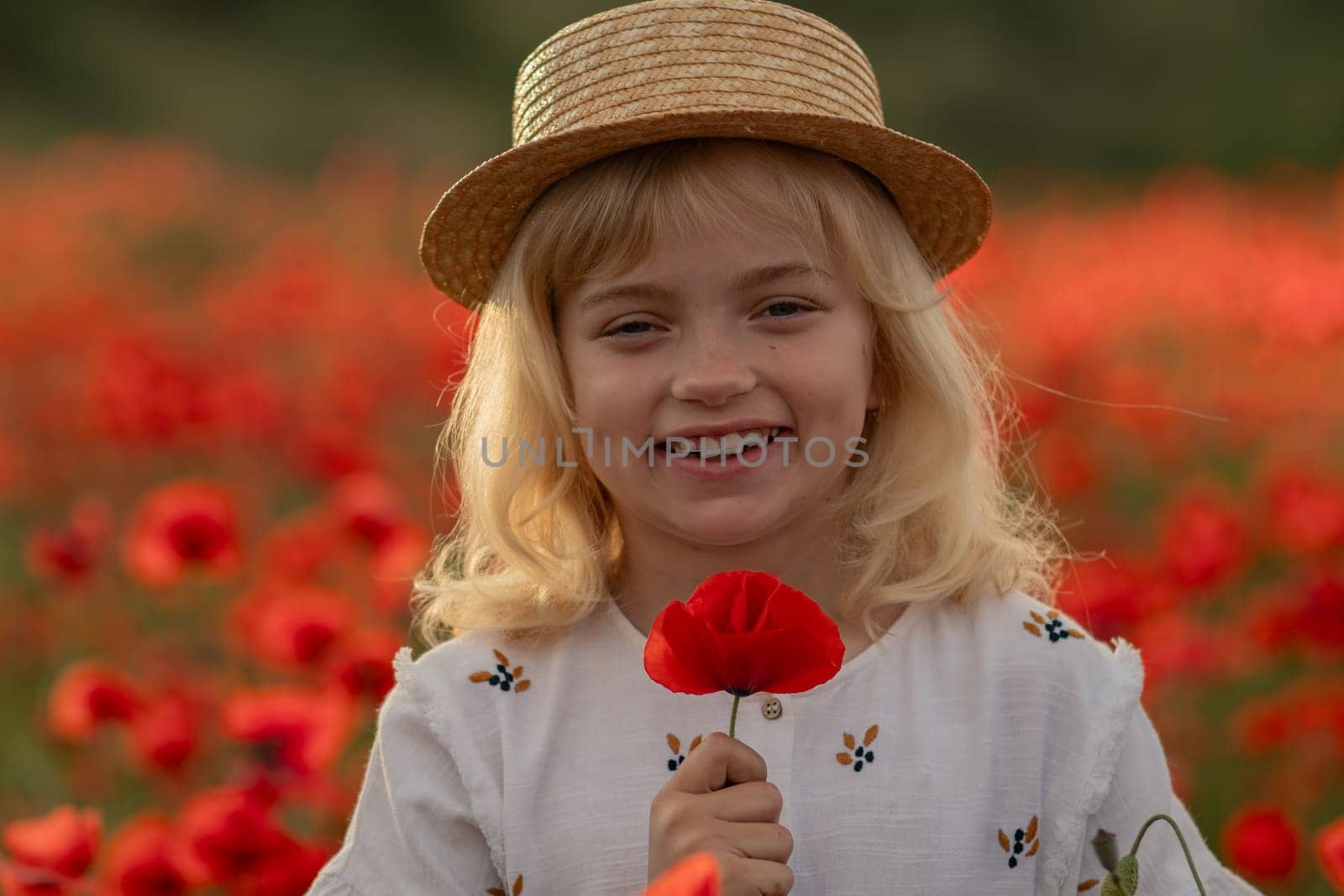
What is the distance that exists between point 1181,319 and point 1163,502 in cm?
122

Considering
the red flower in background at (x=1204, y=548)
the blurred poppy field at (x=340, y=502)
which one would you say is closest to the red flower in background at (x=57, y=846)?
the blurred poppy field at (x=340, y=502)

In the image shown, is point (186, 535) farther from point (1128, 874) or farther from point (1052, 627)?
point (1128, 874)

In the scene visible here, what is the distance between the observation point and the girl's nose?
5.36ft

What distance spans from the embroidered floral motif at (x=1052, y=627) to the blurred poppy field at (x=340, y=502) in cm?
34

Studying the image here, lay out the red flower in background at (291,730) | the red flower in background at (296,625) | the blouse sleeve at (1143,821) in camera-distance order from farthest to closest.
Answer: the red flower in background at (296,625), the red flower in background at (291,730), the blouse sleeve at (1143,821)

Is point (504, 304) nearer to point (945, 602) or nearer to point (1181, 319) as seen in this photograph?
point (945, 602)

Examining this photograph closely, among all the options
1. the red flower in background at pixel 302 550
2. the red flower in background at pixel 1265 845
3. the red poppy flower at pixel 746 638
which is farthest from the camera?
the red flower in background at pixel 302 550

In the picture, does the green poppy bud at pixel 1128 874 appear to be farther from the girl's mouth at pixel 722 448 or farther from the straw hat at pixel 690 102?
the straw hat at pixel 690 102

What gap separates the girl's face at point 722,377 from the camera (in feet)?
5.45

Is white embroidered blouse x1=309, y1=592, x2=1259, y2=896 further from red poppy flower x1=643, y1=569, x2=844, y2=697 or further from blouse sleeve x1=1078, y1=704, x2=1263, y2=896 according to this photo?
red poppy flower x1=643, y1=569, x2=844, y2=697

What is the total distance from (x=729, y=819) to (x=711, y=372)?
0.47 meters

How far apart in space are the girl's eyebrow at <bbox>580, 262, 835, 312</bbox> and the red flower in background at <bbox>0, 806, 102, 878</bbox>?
924 millimetres

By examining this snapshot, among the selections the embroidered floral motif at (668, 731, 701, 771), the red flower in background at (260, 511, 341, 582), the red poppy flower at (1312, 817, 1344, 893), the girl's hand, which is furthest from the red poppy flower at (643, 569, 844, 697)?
the red flower in background at (260, 511, 341, 582)

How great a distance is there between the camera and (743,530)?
5.56 feet
